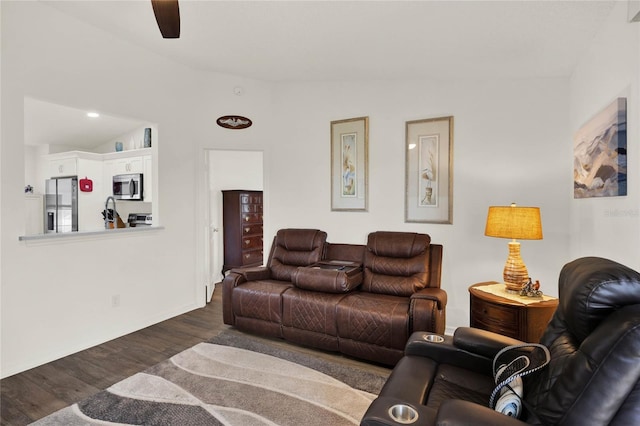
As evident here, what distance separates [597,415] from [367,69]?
127 inches

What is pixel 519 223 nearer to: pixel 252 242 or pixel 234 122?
pixel 234 122

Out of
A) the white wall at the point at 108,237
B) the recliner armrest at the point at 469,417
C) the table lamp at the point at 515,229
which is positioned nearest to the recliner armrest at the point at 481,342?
the recliner armrest at the point at 469,417

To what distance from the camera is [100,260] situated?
3.15 metres

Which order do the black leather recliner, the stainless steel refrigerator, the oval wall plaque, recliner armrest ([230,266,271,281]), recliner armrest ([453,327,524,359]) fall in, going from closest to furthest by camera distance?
the black leather recliner < recliner armrest ([453,327,524,359]) < recliner armrest ([230,266,271,281]) < the oval wall plaque < the stainless steel refrigerator

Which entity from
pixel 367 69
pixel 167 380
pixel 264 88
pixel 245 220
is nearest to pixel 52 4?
pixel 264 88

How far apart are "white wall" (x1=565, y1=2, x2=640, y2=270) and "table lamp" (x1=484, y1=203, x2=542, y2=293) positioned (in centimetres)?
38

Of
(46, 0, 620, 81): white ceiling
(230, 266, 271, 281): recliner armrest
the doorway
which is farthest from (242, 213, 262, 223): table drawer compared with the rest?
(46, 0, 620, 81): white ceiling

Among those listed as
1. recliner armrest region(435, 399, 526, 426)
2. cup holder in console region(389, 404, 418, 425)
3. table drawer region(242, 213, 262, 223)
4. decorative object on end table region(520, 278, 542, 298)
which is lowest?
cup holder in console region(389, 404, 418, 425)

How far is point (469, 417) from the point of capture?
1.09m

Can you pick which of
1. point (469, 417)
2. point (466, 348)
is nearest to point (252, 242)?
point (466, 348)

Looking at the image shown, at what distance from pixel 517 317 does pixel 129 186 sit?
4892 mm

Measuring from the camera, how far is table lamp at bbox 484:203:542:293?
8.13 feet

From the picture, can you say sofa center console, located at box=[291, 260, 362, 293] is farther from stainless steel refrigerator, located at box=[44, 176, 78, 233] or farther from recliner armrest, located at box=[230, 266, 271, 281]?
stainless steel refrigerator, located at box=[44, 176, 78, 233]

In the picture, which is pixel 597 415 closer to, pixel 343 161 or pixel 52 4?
pixel 343 161
